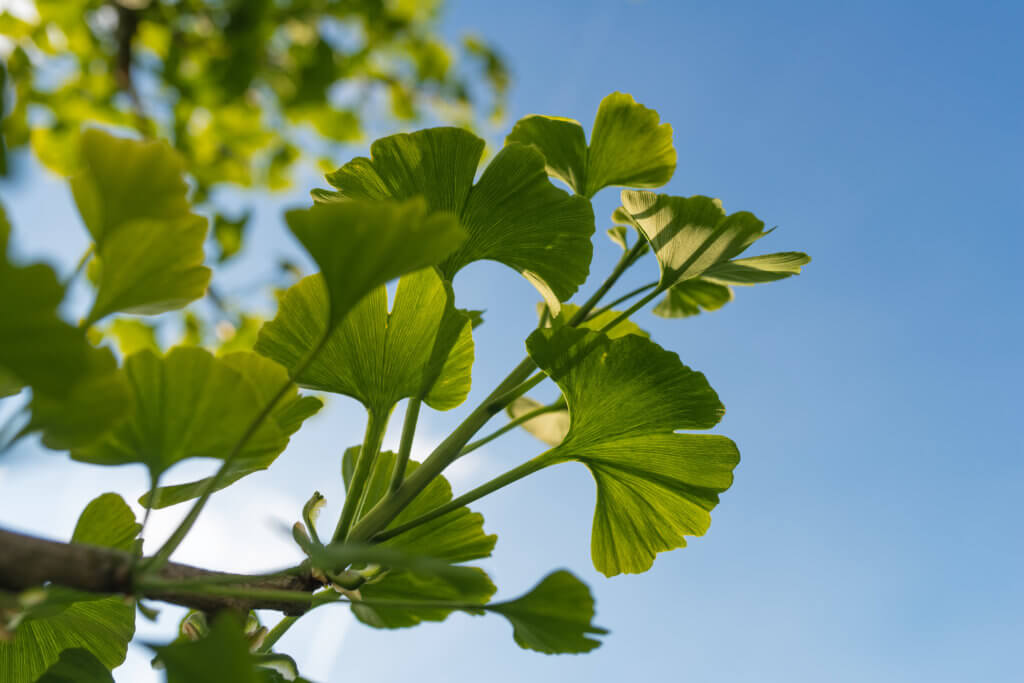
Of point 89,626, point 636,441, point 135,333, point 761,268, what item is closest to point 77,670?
point 89,626

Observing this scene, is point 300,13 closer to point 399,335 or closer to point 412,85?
point 412,85

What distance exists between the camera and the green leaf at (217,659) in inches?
7.6

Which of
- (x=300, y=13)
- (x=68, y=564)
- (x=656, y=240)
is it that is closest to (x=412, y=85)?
(x=300, y=13)

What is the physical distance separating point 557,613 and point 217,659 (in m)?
0.11

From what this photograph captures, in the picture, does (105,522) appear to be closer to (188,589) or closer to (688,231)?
(188,589)

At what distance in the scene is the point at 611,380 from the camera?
1.01 ft

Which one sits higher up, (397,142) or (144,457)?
(397,142)

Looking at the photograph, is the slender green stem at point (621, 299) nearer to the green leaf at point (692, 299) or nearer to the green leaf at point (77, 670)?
the green leaf at point (692, 299)

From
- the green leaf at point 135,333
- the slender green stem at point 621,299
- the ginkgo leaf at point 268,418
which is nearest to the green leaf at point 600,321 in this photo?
the slender green stem at point 621,299

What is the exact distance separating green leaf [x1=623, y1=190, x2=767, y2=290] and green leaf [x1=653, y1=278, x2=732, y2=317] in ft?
0.33

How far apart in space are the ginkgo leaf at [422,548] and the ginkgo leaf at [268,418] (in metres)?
0.05

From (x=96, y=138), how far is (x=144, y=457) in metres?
0.11

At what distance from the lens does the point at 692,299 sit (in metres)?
0.49

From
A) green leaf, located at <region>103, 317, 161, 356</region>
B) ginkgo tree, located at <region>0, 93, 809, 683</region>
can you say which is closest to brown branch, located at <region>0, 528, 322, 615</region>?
ginkgo tree, located at <region>0, 93, 809, 683</region>
